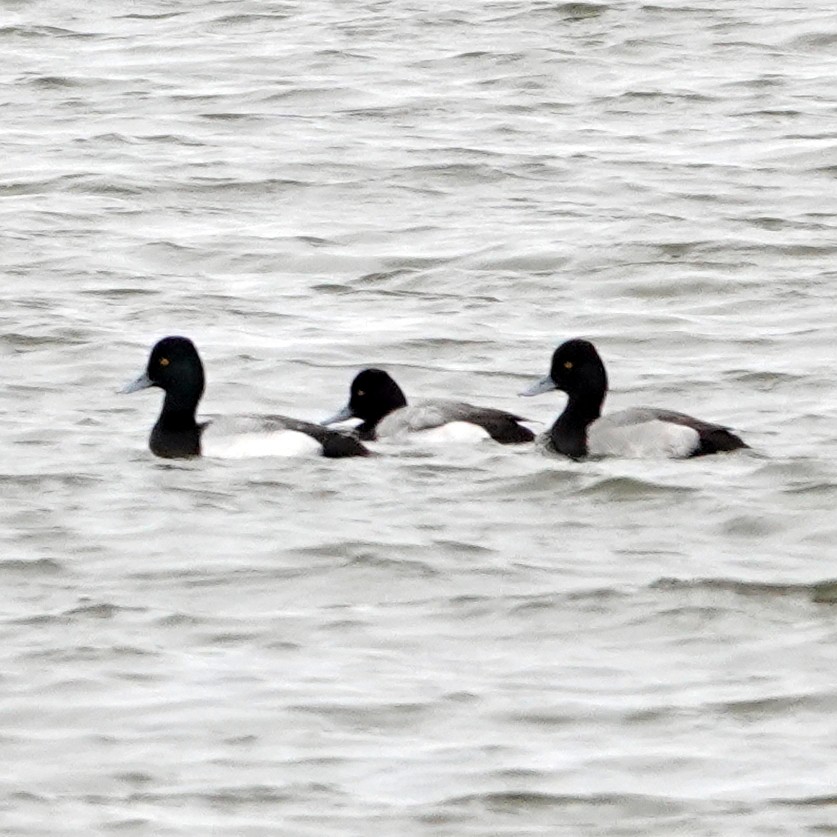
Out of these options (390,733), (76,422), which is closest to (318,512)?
(76,422)

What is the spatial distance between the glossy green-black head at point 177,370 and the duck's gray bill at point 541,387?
152 cm

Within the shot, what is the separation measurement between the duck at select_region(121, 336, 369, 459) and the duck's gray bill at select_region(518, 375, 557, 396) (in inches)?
36.1

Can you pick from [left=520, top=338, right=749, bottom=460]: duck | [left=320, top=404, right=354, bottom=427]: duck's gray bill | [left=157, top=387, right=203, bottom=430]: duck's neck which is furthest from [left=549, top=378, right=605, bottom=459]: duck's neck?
[left=157, top=387, right=203, bottom=430]: duck's neck

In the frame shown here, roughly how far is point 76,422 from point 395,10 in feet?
41.3

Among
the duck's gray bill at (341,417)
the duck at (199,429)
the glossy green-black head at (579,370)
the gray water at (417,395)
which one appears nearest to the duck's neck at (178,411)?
the duck at (199,429)

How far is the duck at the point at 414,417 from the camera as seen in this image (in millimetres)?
12023

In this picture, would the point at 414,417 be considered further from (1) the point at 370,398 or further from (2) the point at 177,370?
(2) the point at 177,370

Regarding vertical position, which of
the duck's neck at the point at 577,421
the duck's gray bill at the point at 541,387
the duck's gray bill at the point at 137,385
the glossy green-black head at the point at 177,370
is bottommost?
the duck's neck at the point at 577,421

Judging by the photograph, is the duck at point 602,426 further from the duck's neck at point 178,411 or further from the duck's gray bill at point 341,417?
the duck's neck at point 178,411

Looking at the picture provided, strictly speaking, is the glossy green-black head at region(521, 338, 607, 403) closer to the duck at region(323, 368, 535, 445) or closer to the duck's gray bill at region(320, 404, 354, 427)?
the duck at region(323, 368, 535, 445)

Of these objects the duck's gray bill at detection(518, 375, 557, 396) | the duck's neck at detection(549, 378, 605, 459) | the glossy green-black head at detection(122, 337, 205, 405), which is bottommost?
the duck's neck at detection(549, 378, 605, 459)

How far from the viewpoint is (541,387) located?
1275 cm

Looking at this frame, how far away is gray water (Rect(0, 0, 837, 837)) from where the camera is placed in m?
8.03

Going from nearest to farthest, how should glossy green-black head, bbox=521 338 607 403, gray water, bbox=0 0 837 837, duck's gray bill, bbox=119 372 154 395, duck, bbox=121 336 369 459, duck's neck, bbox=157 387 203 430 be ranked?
gray water, bbox=0 0 837 837, duck, bbox=121 336 369 459, duck's neck, bbox=157 387 203 430, glossy green-black head, bbox=521 338 607 403, duck's gray bill, bbox=119 372 154 395
